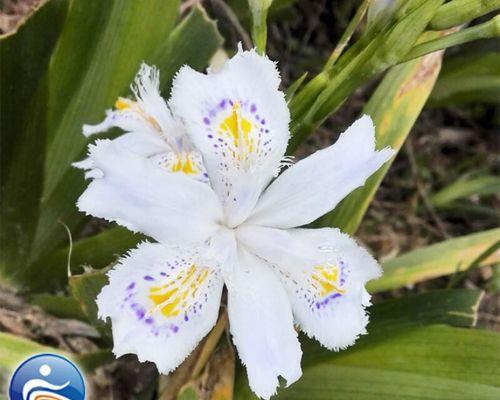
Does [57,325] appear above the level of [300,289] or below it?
below

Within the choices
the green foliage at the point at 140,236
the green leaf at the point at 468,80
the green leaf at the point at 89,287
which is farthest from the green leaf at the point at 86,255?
the green leaf at the point at 468,80

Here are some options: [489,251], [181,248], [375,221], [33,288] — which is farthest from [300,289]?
[375,221]

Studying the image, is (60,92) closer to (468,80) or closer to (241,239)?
(241,239)

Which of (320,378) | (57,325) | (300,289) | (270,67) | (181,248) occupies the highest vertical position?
(270,67)

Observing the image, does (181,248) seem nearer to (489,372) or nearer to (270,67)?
(270,67)

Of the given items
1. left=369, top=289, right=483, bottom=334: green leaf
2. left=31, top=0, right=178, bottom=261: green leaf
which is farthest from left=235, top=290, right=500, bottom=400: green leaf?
left=31, top=0, right=178, bottom=261: green leaf

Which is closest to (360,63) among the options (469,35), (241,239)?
(469,35)

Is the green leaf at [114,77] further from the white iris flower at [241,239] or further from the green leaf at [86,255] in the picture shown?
the white iris flower at [241,239]
